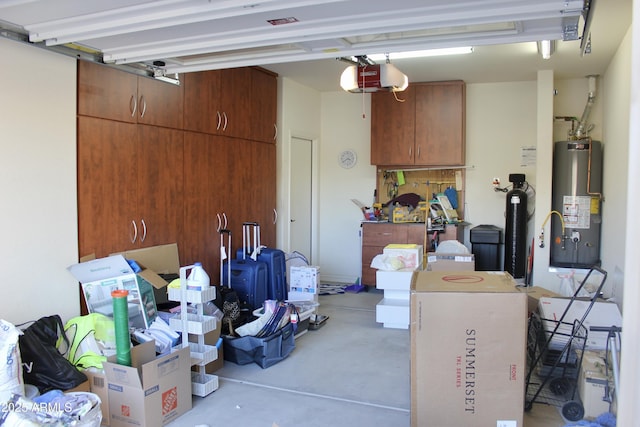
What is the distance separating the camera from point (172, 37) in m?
3.04

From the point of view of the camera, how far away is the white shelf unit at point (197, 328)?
327 cm

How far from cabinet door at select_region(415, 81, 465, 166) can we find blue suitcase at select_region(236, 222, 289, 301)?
2546mm

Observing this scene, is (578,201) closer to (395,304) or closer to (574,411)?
(395,304)

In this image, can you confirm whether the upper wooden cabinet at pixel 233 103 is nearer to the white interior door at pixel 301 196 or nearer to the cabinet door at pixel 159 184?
the cabinet door at pixel 159 184

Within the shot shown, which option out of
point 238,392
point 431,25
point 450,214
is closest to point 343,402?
point 238,392

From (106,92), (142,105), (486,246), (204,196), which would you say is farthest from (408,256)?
(106,92)

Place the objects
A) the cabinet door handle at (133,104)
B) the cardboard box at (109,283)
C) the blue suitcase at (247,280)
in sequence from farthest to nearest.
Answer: the blue suitcase at (247,280) → the cabinet door handle at (133,104) → the cardboard box at (109,283)

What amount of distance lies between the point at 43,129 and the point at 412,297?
262 cm

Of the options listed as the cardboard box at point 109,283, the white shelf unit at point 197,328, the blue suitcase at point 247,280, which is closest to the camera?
the white shelf unit at point 197,328

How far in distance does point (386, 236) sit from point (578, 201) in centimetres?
226

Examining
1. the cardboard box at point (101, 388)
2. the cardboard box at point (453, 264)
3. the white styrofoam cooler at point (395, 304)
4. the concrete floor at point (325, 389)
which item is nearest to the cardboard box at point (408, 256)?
the white styrofoam cooler at point (395, 304)

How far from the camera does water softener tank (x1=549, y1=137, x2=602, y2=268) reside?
18.2 ft

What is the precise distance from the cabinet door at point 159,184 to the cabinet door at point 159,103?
7 cm

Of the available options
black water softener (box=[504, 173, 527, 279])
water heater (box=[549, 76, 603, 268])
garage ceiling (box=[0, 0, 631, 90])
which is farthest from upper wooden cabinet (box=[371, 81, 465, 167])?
garage ceiling (box=[0, 0, 631, 90])
